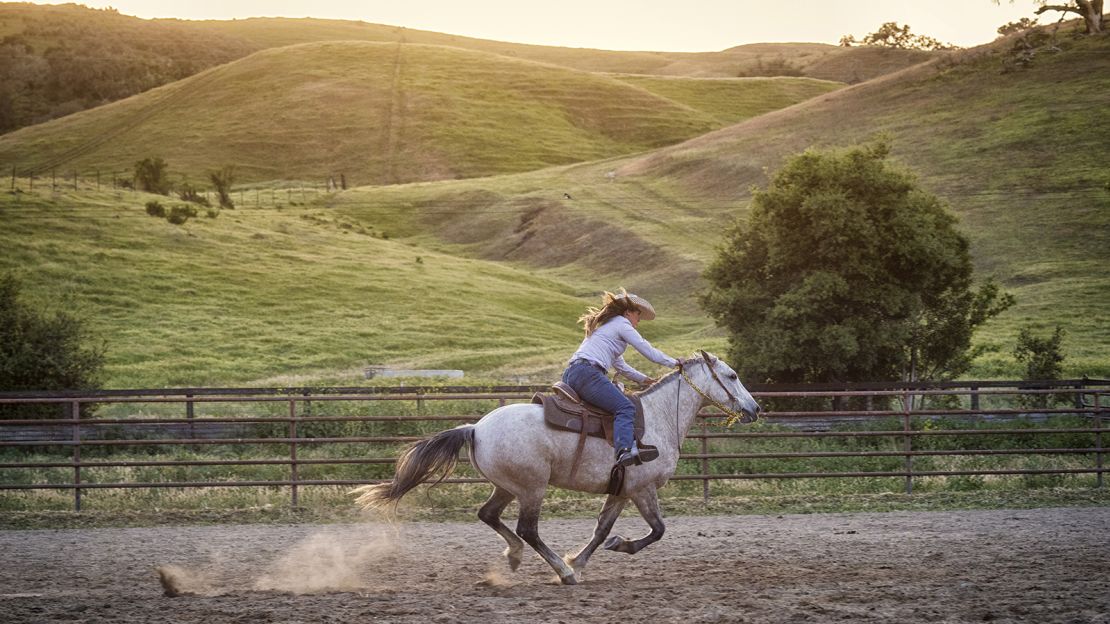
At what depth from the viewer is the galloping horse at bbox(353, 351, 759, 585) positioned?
909 centimetres

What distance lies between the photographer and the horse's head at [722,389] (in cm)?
990

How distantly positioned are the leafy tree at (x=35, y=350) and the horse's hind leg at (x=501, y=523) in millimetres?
Result: 17976

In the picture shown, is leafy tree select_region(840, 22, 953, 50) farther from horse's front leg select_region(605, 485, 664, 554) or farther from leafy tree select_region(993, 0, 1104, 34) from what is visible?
horse's front leg select_region(605, 485, 664, 554)

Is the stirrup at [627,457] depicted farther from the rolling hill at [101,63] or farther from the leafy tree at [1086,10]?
the rolling hill at [101,63]

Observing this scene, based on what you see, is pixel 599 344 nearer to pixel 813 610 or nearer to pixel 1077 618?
pixel 813 610

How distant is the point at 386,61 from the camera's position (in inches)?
5359

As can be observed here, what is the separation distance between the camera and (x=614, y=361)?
9406mm

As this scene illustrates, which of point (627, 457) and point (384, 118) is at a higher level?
point (384, 118)

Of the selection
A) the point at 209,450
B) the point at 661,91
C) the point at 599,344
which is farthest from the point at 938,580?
the point at 661,91

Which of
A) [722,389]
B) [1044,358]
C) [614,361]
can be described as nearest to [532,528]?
[614,361]

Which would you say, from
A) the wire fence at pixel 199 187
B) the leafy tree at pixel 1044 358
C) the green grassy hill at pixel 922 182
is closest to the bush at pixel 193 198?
the wire fence at pixel 199 187

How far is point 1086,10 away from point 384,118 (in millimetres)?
68905

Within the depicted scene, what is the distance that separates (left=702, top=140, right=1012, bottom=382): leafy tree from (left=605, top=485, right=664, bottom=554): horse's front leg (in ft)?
57.2

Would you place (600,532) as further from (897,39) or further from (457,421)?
(897,39)
